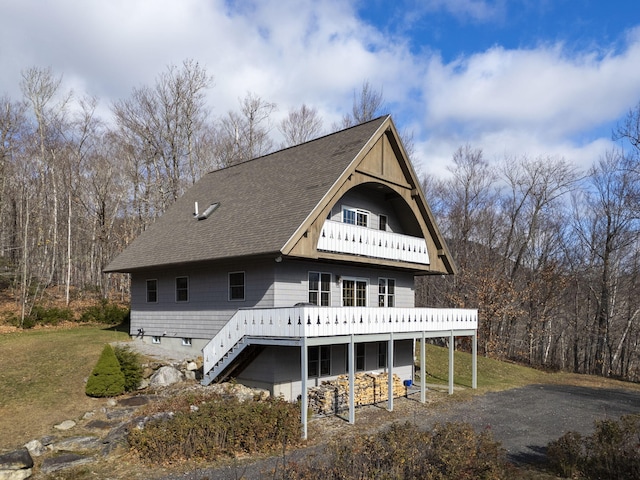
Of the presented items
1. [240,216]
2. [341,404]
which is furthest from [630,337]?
[240,216]

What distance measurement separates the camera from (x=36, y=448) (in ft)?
41.3

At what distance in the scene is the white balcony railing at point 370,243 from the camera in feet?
61.6

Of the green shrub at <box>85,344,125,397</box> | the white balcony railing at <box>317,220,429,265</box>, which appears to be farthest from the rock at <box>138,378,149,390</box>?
the white balcony railing at <box>317,220,429,265</box>

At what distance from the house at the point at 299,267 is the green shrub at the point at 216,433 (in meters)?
1.40

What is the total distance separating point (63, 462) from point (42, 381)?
7.65m

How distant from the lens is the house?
17375 mm

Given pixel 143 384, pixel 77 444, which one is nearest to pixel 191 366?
pixel 143 384

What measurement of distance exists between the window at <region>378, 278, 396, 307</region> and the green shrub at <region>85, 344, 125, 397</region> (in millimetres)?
11786

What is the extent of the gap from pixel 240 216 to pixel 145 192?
27.4 metres

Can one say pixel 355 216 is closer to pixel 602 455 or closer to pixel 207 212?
pixel 207 212

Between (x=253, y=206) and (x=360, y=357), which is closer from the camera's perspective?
(x=253, y=206)

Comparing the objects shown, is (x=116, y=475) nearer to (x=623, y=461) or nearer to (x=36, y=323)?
(x=623, y=461)

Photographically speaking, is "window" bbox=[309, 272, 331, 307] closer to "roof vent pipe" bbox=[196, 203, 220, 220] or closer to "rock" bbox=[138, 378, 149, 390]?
"roof vent pipe" bbox=[196, 203, 220, 220]

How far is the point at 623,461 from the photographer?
34.6 feet
